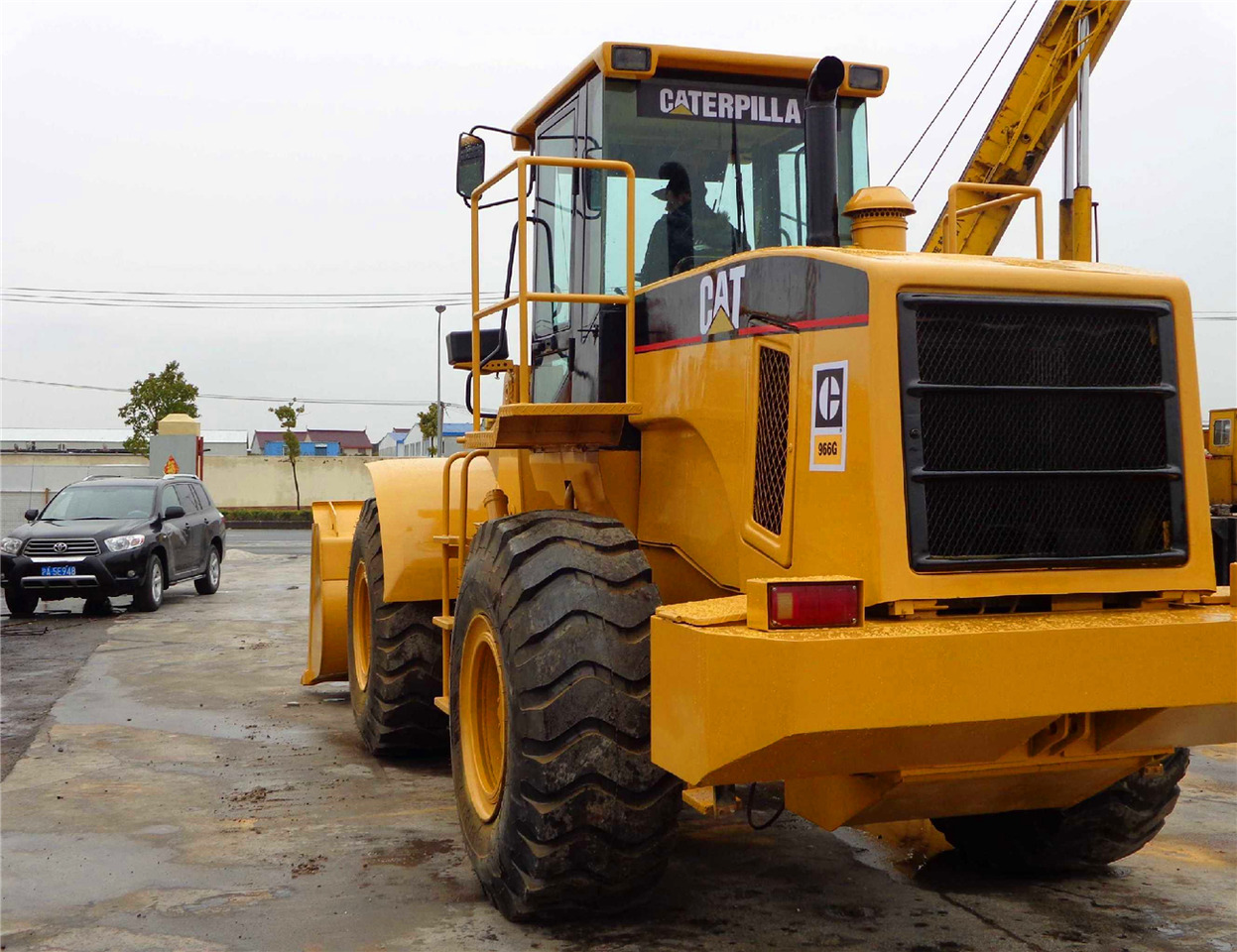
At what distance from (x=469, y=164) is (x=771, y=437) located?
2.05m

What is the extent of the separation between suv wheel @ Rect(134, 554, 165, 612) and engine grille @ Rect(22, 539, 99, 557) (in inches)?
26.3

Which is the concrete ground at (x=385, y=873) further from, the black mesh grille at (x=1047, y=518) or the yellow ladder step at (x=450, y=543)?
the black mesh grille at (x=1047, y=518)

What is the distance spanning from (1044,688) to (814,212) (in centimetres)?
202

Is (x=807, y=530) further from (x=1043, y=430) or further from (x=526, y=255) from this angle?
(x=526, y=255)

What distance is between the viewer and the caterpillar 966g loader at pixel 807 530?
373cm

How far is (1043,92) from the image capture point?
42.8 feet

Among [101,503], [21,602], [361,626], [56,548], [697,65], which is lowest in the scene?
[21,602]

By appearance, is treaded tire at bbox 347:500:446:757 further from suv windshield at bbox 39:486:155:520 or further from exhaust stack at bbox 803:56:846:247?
suv windshield at bbox 39:486:155:520

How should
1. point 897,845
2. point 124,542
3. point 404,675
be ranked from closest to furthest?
point 897,845, point 404,675, point 124,542

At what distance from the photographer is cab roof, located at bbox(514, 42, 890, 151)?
5555 mm

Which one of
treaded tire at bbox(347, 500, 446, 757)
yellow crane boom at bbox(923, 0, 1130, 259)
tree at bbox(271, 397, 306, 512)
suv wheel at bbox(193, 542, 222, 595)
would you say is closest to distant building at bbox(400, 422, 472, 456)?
tree at bbox(271, 397, 306, 512)

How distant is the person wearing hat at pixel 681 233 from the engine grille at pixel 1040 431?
172 cm

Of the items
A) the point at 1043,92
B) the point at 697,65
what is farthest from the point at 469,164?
the point at 1043,92

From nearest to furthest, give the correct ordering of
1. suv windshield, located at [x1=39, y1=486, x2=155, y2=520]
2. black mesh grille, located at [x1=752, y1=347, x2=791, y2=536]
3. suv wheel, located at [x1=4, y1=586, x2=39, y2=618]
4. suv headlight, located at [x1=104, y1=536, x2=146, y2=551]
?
black mesh grille, located at [x1=752, y1=347, x2=791, y2=536]
suv wheel, located at [x1=4, y1=586, x2=39, y2=618]
suv headlight, located at [x1=104, y1=536, x2=146, y2=551]
suv windshield, located at [x1=39, y1=486, x2=155, y2=520]
